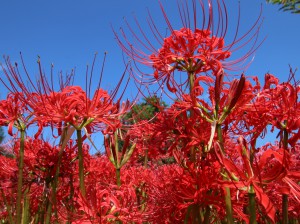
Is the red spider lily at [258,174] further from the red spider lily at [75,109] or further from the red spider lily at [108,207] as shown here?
the red spider lily at [75,109]

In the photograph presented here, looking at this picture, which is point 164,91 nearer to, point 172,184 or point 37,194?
point 172,184

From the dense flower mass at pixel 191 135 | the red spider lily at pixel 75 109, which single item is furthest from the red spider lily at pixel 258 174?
the red spider lily at pixel 75 109

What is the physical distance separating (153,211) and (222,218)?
0.40 metres

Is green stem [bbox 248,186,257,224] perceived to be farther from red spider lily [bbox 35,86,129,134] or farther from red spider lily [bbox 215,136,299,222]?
red spider lily [bbox 35,86,129,134]

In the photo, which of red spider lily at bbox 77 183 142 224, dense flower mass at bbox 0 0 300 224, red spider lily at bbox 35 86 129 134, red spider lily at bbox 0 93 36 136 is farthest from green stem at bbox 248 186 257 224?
red spider lily at bbox 0 93 36 136

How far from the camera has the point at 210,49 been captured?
2.05 metres

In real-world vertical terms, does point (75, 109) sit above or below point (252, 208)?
above

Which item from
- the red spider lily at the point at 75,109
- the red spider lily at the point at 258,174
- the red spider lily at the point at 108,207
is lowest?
the red spider lily at the point at 108,207

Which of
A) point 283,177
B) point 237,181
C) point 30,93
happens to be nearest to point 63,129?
point 30,93

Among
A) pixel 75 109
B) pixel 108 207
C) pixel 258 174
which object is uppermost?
pixel 75 109

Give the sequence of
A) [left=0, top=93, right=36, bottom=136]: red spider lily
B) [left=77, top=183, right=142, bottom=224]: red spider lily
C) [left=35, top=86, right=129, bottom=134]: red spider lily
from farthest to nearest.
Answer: [left=0, top=93, right=36, bottom=136]: red spider lily
[left=35, top=86, right=129, bottom=134]: red spider lily
[left=77, top=183, right=142, bottom=224]: red spider lily

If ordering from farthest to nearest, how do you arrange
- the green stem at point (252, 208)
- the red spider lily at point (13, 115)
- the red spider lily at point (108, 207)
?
the red spider lily at point (13, 115) < the red spider lily at point (108, 207) < the green stem at point (252, 208)

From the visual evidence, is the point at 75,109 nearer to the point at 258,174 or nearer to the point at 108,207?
the point at 108,207

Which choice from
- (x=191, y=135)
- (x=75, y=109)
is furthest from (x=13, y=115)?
(x=191, y=135)
